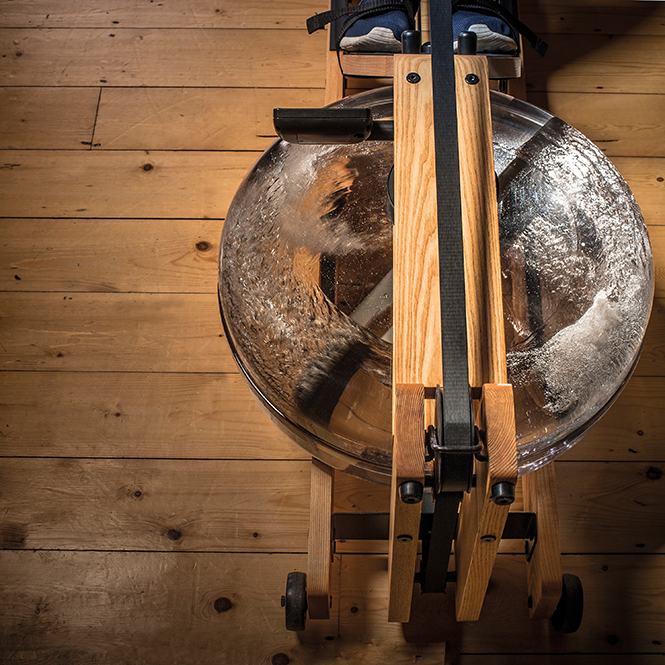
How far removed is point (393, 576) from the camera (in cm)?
68

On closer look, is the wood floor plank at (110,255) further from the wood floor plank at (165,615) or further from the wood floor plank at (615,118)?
the wood floor plank at (615,118)

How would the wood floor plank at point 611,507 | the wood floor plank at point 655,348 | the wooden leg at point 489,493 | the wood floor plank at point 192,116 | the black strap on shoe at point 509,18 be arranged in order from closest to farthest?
Result: 1. the wooden leg at point 489,493
2. the black strap on shoe at point 509,18
3. the wood floor plank at point 611,507
4. the wood floor plank at point 655,348
5. the wood floor plank at point 192,116

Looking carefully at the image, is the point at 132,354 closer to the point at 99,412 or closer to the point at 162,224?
the point at 99,412

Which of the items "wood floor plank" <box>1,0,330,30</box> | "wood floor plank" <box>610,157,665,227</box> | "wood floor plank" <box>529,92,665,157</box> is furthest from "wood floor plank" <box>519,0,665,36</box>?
"wood floor plank" <box>1,0,330,30</box>

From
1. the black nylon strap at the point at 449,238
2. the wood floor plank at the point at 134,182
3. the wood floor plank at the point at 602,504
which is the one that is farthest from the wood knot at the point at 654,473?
the black nylon strap at the point at 449,238

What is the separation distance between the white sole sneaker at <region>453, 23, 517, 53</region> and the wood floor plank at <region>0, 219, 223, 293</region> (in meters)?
0.61

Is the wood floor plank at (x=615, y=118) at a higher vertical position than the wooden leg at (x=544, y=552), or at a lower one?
higher

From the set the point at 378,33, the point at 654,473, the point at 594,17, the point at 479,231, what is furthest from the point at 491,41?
the point at 654,473

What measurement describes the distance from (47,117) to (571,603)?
1.43 metres

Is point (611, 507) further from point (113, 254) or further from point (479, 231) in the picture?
point (113, 254)

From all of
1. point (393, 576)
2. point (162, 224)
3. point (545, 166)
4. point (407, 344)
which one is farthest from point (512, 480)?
point (162, 224)

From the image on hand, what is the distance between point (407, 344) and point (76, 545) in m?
0.81

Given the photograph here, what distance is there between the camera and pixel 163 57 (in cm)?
150

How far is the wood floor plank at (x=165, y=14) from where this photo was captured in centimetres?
154
